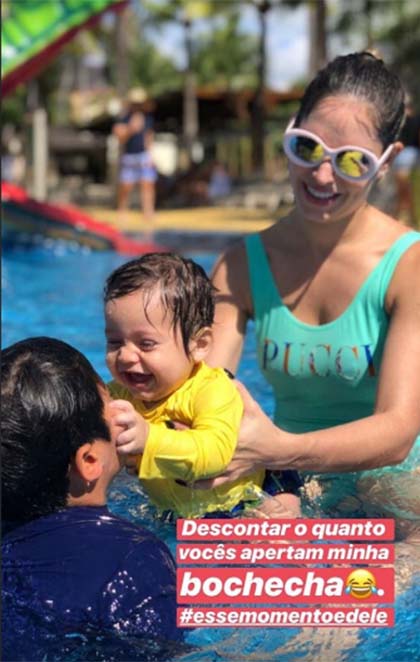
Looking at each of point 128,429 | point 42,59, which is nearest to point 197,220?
point 42,59

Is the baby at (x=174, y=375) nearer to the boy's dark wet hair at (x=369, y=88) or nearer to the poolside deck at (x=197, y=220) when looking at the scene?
the boy's dark wet hair at (x=369, y=88)

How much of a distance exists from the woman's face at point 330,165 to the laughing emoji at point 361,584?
43.4 inches

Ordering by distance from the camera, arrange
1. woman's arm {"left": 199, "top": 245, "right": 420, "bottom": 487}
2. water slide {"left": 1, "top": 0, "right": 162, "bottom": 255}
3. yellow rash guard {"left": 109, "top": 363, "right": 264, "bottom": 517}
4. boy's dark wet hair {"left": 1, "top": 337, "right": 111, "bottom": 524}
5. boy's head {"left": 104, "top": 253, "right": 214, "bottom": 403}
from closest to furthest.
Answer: boy's dark wet hair {"left": 1, "top": 337, "right": 111, "bottom": 524}
yellow rash guard {"left": 109, "top": 363, "right": 264, "bottom": 517}
woman's arm {"left": 199, "top": 245, "right": 420, "bottom": 487}
boy's head {"left": 104, "top": 253, "right": 214, "bottom": 403}
water slide {"left": 1, "top": 0, "right": 162, "bottom": 255}

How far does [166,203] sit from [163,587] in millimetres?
21371

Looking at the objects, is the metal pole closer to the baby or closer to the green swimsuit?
the green swimsuit

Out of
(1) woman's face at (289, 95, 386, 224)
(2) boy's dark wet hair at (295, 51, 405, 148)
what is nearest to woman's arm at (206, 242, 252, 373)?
(1) woman's face at (289, 95, 386, 224)

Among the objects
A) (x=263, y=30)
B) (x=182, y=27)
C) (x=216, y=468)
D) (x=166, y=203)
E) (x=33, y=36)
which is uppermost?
(x=182, y=27)

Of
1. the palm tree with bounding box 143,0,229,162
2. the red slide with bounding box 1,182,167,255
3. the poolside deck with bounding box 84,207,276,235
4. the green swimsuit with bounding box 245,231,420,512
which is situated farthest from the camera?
the palm tree with bounding box 143,0,229,162

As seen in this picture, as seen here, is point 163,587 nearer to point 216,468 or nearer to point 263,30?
point 216,468

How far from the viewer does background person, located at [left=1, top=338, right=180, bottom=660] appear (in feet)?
7.21

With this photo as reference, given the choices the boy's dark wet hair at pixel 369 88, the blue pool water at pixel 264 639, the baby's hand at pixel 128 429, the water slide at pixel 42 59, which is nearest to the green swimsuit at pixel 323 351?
the boy's dark wet hair at pixel 369 88

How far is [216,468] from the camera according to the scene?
236 cm

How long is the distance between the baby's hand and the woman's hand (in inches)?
9.0

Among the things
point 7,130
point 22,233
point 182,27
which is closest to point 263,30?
point 182,27
